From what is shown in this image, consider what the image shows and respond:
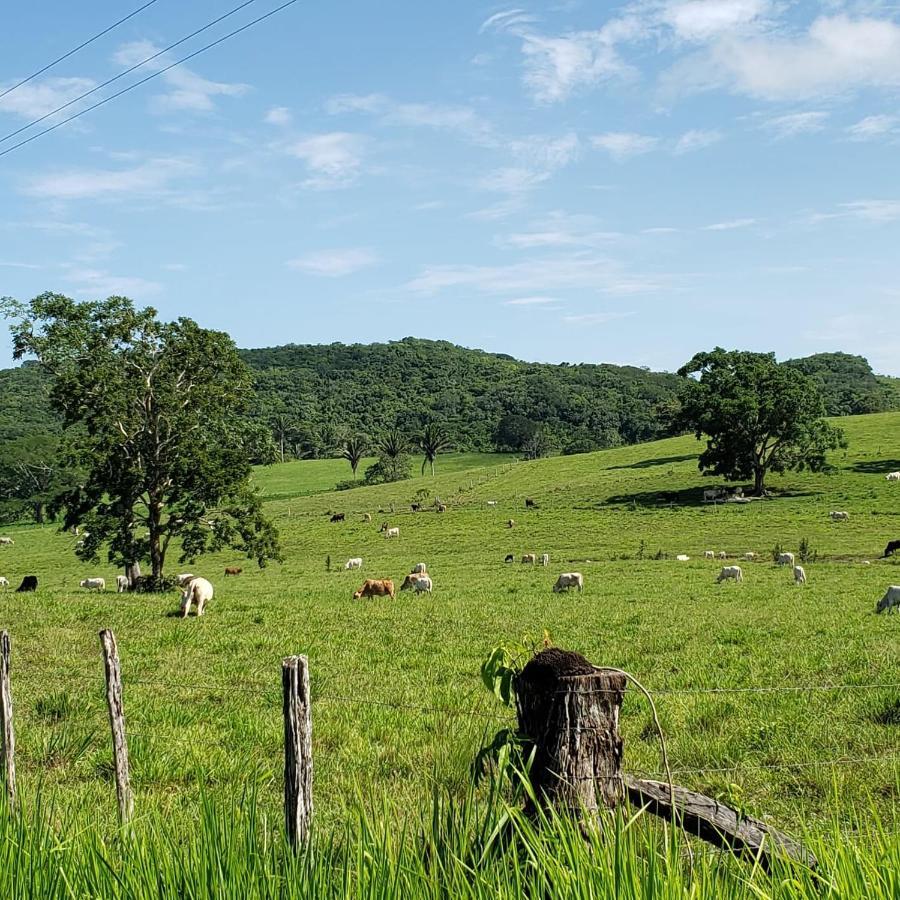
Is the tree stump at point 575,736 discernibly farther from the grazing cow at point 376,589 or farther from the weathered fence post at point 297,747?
the grazing cow at point 376,589

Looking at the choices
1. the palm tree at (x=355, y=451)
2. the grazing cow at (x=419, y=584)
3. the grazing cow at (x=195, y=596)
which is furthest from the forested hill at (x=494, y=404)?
the grazing cow at (x=195, y=596)

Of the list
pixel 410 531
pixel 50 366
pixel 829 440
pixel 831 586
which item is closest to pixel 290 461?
pixel 410 531

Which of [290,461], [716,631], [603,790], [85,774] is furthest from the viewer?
[290,461]

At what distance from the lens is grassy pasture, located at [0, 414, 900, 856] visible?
24.4 ft

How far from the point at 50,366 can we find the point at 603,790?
31.4 metres

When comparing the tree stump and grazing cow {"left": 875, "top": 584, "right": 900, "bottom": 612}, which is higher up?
the tree stump

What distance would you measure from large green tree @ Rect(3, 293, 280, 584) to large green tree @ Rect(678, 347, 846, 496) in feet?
116

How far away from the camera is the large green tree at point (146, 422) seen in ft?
104

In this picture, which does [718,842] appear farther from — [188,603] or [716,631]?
[188,603]

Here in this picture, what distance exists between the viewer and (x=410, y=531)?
60.2 m

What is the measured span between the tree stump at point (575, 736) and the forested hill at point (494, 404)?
120 meters

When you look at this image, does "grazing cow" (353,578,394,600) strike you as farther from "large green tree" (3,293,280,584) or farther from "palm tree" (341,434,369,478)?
"palm tree" (341,434,369,478)

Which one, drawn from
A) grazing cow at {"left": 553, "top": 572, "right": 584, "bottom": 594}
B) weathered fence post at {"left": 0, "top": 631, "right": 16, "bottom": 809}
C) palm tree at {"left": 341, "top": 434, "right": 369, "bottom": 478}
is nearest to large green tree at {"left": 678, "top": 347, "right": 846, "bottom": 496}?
grazing cow at {"left": 553, "top": 572, "right": 584, "bottom": 594}

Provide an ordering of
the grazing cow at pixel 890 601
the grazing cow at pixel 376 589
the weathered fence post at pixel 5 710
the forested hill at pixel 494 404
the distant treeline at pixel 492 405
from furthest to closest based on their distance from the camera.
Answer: the forested hill at pixel 494 404 → the distant treeline at pixel 492 405 → the grazing cow at pixel 376 589 → the grazing cow at pixel 890 601 → the weathered fence post at pixel 5 710
